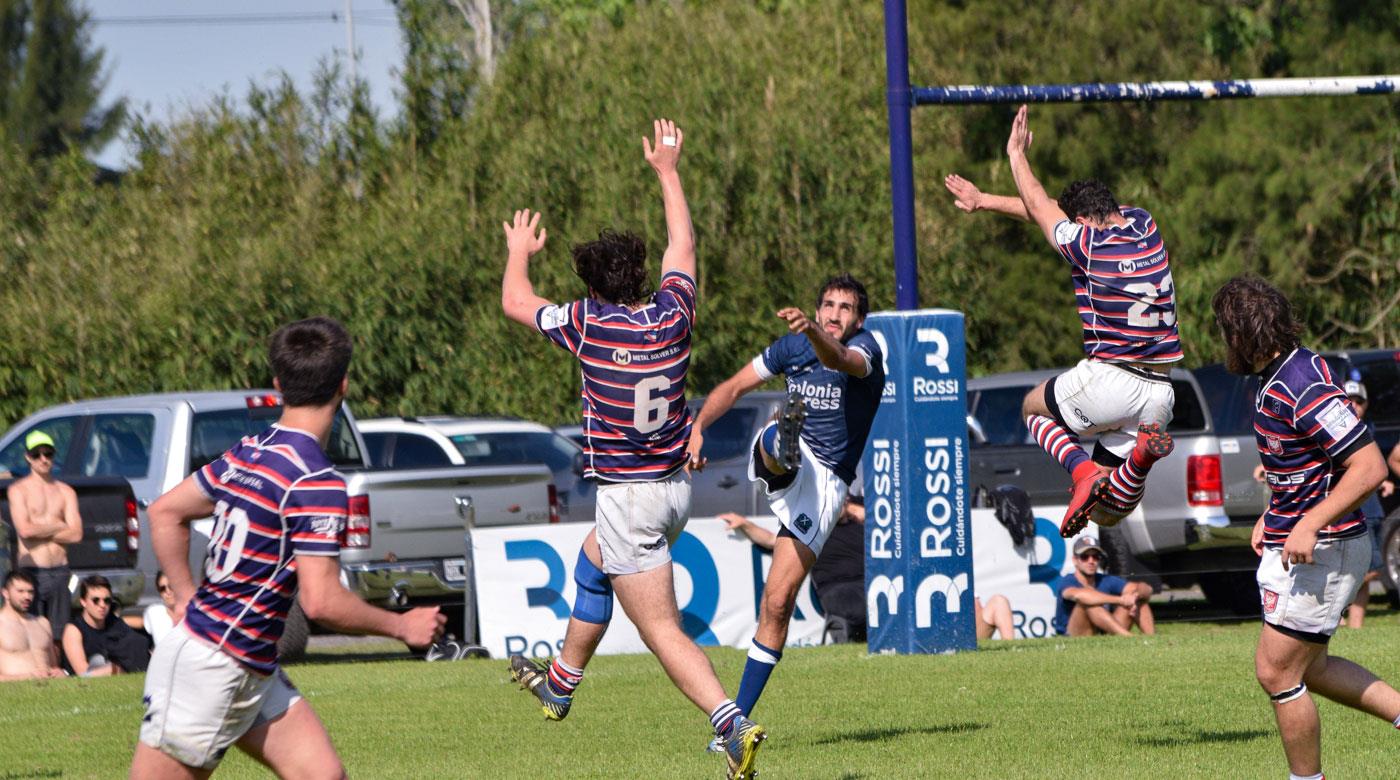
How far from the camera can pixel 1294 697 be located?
7.14m

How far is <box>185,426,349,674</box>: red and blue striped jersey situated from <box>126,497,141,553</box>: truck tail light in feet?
Answer: 33.7

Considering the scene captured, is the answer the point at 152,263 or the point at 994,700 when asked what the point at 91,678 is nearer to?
the point at 994,700

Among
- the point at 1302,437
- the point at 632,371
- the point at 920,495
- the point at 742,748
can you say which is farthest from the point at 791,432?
the point at 920,495

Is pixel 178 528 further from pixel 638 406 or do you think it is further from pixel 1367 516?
pixel 1367 516

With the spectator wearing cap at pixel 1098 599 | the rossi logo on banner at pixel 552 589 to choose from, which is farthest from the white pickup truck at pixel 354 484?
the spectator wearing cap at pixel 1098 599

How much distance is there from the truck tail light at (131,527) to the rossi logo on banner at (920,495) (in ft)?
19.3

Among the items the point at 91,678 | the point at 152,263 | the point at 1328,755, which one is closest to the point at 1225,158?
the point at 152,263

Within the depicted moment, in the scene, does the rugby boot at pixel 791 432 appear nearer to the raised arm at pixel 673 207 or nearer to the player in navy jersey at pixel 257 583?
the raised arm at pixel 673 207

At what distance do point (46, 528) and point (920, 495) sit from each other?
683cm

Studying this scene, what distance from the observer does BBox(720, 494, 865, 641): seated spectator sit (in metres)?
16.4

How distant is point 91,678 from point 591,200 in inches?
650

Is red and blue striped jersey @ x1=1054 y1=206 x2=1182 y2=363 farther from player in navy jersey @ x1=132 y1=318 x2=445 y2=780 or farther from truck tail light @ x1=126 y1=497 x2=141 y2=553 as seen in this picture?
truck tail light @ x1=126 y1=497 x2=141 y2=553

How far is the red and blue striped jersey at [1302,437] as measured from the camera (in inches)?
274

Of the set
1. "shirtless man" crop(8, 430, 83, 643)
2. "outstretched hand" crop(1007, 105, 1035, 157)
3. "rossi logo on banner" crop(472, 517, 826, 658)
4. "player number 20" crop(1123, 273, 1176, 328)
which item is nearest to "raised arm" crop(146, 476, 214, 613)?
"player number 20" crop(1123, 273, 1176, 328)
